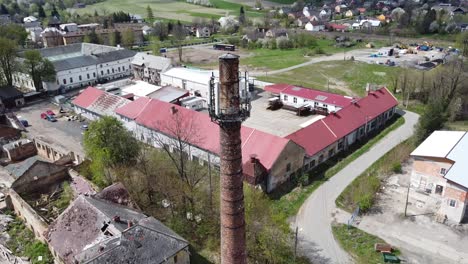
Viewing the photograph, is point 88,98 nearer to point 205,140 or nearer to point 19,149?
point 19,149

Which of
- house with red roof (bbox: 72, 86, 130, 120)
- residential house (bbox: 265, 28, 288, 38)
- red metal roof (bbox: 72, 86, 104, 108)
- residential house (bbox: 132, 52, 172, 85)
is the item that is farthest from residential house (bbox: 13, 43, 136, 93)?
residential house (bbox: 265, 28, 288, 38)

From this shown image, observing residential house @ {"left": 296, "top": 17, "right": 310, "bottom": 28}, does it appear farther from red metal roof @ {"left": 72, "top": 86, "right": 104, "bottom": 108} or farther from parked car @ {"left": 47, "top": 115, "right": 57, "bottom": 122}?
parked car @ {"left": 47, "top": 115, "right": 57, "bottom": 122}

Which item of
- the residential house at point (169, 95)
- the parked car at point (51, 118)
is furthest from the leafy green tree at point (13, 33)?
Answer: the residential house at point (169, 95)

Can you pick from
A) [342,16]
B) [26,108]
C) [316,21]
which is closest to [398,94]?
[26,108]

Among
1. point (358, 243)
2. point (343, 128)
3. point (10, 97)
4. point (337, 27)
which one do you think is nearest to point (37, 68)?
point (10, 97)

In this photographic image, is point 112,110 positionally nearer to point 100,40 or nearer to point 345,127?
point 345,127

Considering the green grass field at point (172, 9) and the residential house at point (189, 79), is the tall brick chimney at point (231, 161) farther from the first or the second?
the green grass field at point (172, 9)

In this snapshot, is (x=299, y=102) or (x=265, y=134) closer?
(x=265, y=134)
